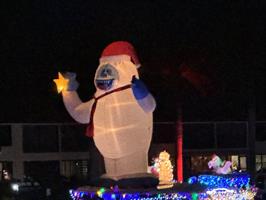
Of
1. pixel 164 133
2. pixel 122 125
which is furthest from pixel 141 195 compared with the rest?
pixel 164 133

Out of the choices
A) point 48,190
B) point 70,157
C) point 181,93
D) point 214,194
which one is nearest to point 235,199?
point 214,194

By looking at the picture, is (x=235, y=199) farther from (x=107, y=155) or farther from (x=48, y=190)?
(x=48, y=190)

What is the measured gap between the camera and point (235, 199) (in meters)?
13.3

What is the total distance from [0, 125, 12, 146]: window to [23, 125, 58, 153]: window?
2.62ft

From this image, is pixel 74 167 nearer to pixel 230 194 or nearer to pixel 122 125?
pixel 230 194

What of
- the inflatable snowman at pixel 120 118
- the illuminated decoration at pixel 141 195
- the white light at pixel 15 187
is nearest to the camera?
the illuminated decoration at pixel 141 195

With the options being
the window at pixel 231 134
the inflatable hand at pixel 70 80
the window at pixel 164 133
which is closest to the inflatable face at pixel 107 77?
the inflatable hand at pixel 70 80

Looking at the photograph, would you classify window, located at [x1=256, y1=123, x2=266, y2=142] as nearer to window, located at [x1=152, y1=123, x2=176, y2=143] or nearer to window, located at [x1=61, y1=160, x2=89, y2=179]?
window, located at [x1=152, y1=123, x2=176, y2=143]

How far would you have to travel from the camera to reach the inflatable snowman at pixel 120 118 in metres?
9.81

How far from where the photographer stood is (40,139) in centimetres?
3425

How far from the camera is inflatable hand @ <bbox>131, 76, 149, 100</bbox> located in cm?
941

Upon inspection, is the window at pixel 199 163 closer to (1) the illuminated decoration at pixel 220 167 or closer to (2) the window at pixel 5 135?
(2) the window at pixel 5 135

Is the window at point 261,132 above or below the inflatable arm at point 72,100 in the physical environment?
above

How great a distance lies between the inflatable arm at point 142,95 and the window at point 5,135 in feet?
81.9
